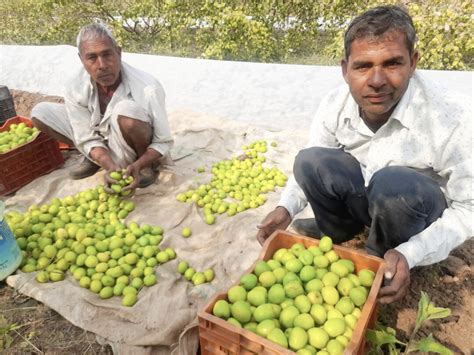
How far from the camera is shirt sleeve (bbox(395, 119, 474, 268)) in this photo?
5.76ft

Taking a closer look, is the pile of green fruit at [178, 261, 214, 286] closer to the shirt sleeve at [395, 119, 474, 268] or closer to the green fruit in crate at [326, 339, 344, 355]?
the green fruit in crate at [326, 339, 344, 355]

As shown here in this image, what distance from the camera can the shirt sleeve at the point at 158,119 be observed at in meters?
3.40

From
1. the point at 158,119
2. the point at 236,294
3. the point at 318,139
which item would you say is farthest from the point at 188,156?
the point at 236,294

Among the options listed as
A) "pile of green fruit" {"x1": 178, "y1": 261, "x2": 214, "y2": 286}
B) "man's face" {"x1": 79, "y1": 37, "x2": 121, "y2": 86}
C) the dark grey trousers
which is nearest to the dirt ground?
the dark grey trousers

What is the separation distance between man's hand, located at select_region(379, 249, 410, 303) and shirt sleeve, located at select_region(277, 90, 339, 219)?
69cm

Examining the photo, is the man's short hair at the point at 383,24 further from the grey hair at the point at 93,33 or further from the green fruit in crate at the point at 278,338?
the grey hair at the point at 93,33

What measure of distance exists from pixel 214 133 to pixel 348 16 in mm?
4940

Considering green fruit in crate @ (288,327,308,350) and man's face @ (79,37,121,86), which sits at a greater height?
man's face @ (79,37,121,86)

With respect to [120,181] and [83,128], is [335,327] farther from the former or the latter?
[83,128]

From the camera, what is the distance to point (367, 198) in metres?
2.22

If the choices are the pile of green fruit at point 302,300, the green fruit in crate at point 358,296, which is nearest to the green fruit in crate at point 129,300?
the pile of green fruit at point 302,300

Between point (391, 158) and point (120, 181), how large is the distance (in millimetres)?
2200

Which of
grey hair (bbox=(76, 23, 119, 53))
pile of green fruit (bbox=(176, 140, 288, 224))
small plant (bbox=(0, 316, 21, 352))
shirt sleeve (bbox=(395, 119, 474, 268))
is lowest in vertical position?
small plant (bbox=(0, 316, 21, 352))

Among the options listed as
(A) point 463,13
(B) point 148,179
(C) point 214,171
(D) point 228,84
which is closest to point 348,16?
(A) point 463,13
